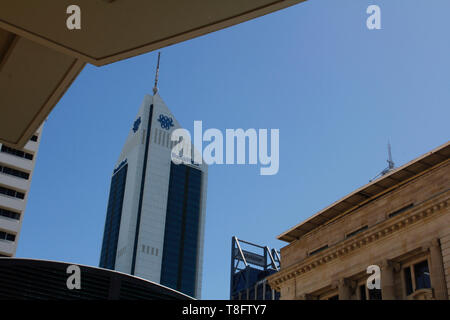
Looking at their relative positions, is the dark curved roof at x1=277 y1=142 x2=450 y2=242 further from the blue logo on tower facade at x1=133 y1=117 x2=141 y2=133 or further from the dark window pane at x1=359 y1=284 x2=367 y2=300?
the blue logo on tower facade at x1=133 y1=117 x2=141 y2=133

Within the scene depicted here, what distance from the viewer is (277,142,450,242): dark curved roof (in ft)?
120

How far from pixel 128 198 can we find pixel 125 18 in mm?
184904

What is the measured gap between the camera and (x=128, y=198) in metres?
188

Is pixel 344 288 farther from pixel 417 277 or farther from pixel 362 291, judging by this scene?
pixel 417 277

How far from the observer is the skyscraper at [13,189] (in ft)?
280

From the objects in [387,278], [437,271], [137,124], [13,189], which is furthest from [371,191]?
[137,124]

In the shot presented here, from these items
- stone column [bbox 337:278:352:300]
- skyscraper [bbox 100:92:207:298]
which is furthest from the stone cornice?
skyscraper [bbox 100:92:207:298]

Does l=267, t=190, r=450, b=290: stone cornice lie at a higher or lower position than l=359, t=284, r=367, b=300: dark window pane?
higher

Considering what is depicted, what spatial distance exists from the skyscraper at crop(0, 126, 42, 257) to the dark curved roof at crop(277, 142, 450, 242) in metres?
52.2

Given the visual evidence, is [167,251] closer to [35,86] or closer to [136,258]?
[136,258]

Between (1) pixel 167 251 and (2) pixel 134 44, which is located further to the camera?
(1) pixel 167 251

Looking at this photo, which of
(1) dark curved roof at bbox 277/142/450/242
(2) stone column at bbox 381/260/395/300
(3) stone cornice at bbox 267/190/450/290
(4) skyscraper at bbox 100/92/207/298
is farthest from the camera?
(4) skyscraper at bbox 100/92/207/298

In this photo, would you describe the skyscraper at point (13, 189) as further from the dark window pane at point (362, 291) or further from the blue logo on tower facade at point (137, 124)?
the blue logo on tower facade at point (137, 124)
